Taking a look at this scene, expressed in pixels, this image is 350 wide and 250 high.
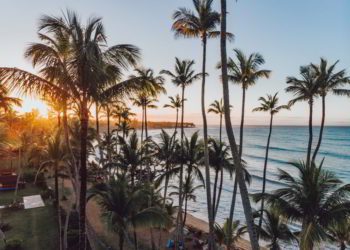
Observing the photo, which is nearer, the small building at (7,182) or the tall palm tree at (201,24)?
the tall palm tree at (201,24)

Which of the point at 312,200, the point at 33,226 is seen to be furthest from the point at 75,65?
the point at 33,226

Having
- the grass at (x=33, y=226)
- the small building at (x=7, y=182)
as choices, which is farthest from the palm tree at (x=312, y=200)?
the small building at (x=7, y=182)

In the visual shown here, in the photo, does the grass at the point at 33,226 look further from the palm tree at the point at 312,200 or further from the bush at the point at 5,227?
the palm tree at the point at 312,200

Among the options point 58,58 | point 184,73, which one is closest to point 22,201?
point 184,73

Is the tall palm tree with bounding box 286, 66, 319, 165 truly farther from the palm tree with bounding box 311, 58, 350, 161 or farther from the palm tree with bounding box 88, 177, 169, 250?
the palm tree with bounding box 88, 177, 169, 250

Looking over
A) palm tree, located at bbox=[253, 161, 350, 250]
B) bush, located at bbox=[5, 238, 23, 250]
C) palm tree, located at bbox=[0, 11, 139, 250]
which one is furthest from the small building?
palm tree, located at bbox=[253, 161, 350, 250]
